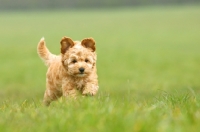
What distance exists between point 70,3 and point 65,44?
3313 inches

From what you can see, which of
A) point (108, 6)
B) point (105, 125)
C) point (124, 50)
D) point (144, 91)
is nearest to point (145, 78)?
point (144, 91)

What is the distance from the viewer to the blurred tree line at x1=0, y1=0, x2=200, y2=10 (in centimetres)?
8506

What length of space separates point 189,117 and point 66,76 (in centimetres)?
259

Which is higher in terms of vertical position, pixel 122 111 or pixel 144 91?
pixel 122 111

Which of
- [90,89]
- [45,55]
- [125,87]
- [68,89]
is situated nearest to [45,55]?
[45,55]

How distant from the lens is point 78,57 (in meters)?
6.41

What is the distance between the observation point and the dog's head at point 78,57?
6.36 metres

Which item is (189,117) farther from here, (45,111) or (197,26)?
(197,26)

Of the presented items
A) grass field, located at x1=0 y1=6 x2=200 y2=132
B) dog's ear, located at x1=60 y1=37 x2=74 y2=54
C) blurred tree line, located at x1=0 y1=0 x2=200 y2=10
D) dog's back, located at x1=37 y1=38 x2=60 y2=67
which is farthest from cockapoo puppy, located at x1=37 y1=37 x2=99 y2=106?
blurred tree line, located at x1=0 y1=0 x2=200 y2=10

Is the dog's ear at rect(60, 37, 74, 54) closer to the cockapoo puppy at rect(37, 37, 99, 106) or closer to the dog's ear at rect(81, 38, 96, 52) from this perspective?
the cockapoo puppy at rect(37, 37, 99, 106)

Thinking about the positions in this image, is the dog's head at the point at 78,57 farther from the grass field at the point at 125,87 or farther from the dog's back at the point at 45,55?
the dog's back at the point at 45,55

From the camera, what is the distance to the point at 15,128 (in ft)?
14.4

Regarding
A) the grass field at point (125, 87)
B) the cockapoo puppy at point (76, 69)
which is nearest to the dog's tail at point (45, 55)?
the grass field at point (125, 87)

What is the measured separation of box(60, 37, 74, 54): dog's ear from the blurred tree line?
77.4m
